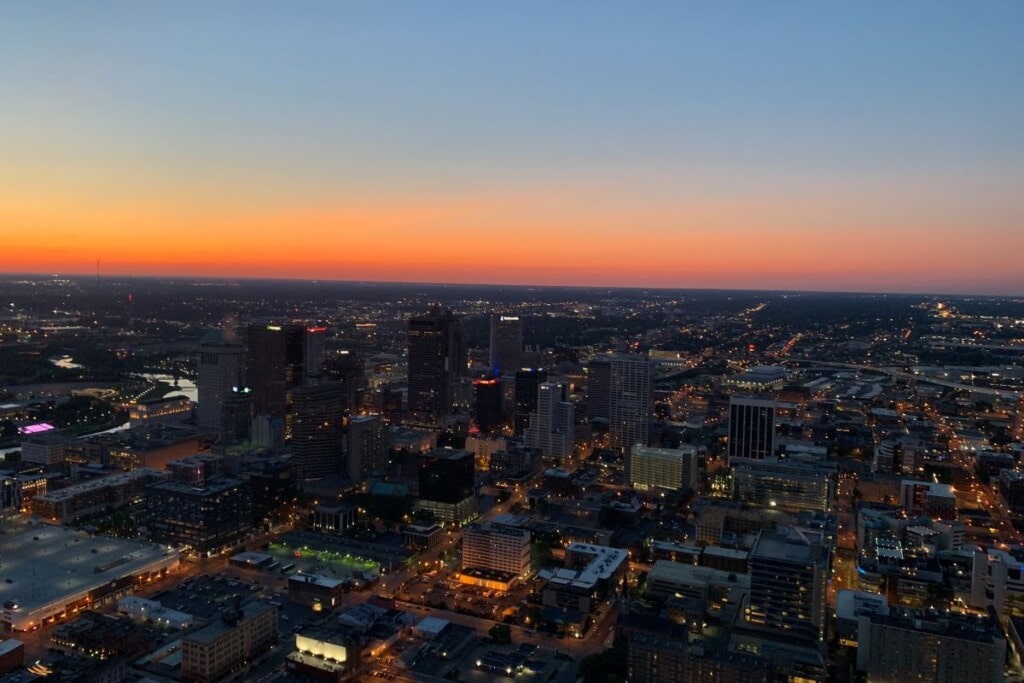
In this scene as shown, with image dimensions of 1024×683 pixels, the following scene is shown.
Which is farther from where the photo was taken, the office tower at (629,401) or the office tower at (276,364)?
the office tower at (276,364)

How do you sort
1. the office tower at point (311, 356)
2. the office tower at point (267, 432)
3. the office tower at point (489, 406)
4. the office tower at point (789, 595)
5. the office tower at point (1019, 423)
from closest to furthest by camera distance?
the office tower at point (789, 595) < the office tower at point (267, 432) < the office tower at point (1019, 423) < the office tower at point (311, 356) < the office tower at point (489, 406)

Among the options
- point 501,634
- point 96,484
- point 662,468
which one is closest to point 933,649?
point 501,634

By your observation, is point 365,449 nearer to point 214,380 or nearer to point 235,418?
point 235,418

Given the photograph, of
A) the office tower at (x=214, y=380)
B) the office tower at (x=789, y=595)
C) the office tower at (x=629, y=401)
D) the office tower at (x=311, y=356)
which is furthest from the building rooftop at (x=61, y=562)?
the office tower at (x=629, y=401)

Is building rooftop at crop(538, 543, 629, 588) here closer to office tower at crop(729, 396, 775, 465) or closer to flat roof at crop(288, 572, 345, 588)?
flat roof at crop(288, 572, 345, 588)

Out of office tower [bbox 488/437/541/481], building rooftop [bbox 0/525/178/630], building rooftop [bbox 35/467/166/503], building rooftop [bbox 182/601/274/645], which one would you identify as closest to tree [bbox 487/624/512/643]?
building rooftop [bbox 182/601/274/645]

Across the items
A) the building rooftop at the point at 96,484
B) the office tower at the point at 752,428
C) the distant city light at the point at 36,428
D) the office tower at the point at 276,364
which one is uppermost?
the office tower at the point at 276,364

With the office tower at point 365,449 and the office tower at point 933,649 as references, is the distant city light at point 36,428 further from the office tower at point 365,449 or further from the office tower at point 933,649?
the office tower at point 933,649
